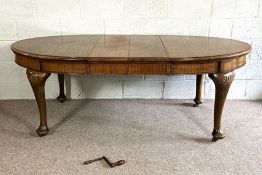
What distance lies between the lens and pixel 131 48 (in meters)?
1.76

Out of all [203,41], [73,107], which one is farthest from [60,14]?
[203,41]

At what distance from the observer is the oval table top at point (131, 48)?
1545mm

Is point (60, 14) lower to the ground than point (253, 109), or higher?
higher

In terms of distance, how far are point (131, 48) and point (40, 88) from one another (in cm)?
61

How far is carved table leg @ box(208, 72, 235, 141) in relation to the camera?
166 centimetres

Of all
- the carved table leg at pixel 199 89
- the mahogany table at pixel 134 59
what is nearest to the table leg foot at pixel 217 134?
the mahogany table at pixel 134 59

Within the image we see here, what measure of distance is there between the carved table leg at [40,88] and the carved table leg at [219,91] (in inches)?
39.1

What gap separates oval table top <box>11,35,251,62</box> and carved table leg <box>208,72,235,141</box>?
0.13 m

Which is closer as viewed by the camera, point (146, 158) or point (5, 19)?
point (146, 158)

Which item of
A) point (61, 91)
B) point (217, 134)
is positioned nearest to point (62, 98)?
point (61, 91)

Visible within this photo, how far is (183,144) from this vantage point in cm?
179

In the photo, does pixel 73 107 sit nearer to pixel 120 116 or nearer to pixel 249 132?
pixel 120 116

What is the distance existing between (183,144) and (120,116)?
0.60 m

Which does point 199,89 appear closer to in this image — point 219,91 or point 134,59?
point 219,91
